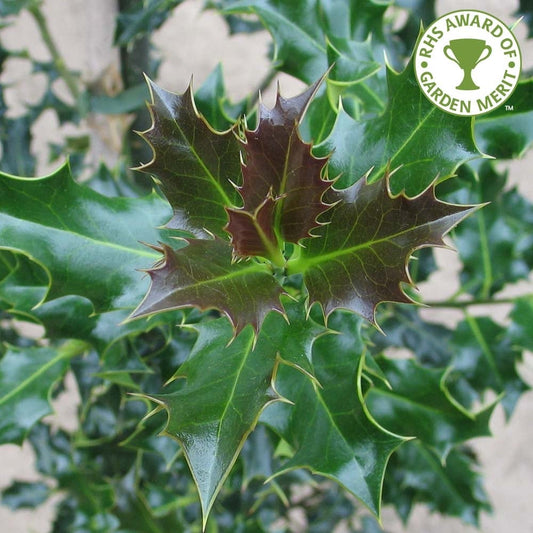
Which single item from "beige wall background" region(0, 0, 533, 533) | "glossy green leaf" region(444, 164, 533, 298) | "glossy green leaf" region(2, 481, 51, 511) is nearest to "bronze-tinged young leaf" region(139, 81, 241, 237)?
"glossy green leaf" region(444, 164, 533, 298)

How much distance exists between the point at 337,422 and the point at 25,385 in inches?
11.1

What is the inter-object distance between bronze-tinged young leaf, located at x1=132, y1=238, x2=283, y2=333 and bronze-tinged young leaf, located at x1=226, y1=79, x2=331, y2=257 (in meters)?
0.02

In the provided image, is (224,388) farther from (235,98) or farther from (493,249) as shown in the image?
(235,98)

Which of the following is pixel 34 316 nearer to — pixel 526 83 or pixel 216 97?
pixel 216 97

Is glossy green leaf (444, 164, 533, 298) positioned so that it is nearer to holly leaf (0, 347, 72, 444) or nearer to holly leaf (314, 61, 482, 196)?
holly leaf (314, 61, 482, 196)

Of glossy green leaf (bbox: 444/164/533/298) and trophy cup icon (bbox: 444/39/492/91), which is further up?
trophy cup icon (bbox: 444/39/492/91)

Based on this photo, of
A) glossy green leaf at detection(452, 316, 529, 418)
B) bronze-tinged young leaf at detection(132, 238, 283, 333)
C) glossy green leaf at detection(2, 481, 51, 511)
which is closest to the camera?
bronze-tinged young leaf at detection(132, 238, 283, 333)

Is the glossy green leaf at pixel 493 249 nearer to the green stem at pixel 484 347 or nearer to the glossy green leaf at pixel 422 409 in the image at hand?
the green stem at pixel 484 347

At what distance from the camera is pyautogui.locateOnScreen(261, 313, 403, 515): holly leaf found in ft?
1.22

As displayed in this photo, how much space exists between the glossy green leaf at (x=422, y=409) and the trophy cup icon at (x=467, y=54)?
0.23m

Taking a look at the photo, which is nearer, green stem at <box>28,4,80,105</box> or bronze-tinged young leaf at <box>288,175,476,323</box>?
bronze-tinged young leaf at <box>288,175,476,323</box>

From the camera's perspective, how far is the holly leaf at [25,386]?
20.2 inches

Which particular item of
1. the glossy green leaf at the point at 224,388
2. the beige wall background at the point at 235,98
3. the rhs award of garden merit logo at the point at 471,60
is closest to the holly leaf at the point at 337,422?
the glossy green leaf at the point at 224,388

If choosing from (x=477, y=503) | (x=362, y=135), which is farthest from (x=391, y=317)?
(x=362, y=135)
